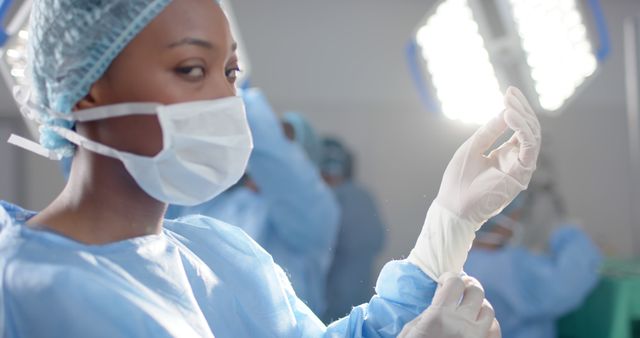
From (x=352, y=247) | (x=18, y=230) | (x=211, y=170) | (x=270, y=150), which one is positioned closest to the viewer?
(x=18, y=230)

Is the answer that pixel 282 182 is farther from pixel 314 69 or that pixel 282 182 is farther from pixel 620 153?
pixel 620 153

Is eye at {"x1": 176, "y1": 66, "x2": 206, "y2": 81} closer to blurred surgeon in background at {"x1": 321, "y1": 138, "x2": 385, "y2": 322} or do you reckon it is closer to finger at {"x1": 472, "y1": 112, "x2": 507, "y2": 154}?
finger at {"x1": 472, "y1": 112, "x2": 507, "y2": 154}

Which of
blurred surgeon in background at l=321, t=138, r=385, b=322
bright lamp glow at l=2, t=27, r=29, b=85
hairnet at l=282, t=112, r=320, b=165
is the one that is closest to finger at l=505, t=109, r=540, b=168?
bright lamp glow at l=2, t=27, r=29, b=85

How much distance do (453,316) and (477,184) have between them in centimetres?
19

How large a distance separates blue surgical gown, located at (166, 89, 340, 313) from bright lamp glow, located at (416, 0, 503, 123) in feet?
2.17

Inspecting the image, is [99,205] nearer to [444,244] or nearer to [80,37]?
[80,37]

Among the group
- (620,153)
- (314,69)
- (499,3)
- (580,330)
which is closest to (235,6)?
(314,69)

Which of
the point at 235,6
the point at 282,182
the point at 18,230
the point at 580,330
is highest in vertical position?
the point at 235,6

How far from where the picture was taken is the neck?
944mm

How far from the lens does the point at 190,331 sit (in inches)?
35.6

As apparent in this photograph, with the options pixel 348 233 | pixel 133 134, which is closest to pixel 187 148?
pixel 133 134

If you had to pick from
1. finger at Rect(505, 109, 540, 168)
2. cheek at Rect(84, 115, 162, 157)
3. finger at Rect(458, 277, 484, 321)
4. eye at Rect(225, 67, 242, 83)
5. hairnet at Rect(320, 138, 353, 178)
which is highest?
eye at Rect(225, 67, 242, 83)

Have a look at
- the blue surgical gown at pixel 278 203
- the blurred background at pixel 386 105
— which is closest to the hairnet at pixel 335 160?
the blurred background at pixel 386 105

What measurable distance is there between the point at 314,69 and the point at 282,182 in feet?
9.97
